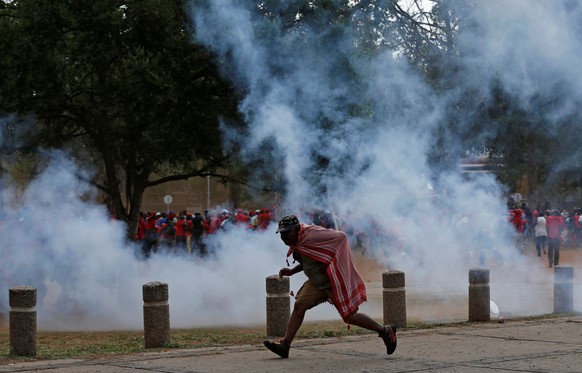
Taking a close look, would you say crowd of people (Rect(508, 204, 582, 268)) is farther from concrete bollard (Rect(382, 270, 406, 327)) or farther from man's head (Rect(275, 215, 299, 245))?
man's head (Rect(275, 215, 299, 245))

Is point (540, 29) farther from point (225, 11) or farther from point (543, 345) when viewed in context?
point (543, 345)

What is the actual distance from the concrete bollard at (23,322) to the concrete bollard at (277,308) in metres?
2.73

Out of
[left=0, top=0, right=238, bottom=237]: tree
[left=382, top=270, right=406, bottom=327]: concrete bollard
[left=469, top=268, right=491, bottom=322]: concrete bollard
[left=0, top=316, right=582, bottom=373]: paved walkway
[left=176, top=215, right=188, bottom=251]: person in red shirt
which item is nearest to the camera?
[left=0, top=316, right=582, bottom=373]: paved walkway

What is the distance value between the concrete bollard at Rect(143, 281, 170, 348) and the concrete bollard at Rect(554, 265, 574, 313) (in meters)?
5.89

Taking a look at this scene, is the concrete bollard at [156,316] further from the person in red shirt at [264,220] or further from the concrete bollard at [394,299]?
the person in red shirt at [264,220]

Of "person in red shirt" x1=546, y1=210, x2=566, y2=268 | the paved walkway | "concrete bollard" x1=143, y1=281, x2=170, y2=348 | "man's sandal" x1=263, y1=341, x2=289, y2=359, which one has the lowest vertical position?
the paved walkway

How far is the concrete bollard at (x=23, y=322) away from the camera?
34.2ft

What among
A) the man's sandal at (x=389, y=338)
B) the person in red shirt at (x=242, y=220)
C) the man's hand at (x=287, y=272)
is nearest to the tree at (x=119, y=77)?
the person in red shirt at (x=242, y=220)

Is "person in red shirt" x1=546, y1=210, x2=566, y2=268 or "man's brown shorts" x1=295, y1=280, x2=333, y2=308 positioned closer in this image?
"man's brown shorts" x1=295, y1=280, x2=333, y2=308

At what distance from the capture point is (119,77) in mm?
18953

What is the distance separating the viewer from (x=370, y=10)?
18.6 metres

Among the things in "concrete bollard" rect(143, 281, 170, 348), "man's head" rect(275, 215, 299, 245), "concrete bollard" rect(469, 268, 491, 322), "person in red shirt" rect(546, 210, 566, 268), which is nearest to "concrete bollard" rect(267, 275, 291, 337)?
"concrete bollard" rect(143, 281, 170, 348)

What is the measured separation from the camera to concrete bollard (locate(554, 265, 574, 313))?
46.1ft

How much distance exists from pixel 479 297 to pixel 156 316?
4410 millimetres
